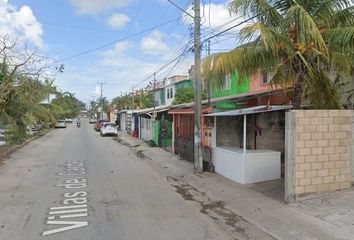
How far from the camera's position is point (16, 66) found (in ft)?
78.9

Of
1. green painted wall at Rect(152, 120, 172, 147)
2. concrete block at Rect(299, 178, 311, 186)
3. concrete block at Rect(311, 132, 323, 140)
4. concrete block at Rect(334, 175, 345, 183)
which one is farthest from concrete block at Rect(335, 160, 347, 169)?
green painted wall at Rect(152, 120, 172, 147)

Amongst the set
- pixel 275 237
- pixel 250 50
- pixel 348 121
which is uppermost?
pixel 250 50

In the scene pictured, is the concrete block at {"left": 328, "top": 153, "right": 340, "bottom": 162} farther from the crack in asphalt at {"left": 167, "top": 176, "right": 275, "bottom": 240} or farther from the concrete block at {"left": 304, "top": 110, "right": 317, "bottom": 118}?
the crack in asphalt at {"left": 167, "top": 176, "right": 275, "bottom": 240}

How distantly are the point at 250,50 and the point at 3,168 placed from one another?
1269cm

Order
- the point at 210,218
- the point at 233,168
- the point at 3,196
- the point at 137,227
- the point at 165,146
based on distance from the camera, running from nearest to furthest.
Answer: the point at 137,227 → the point at 210,218 → the point at 3,196 → the point at 233,168 → the point at 165,146

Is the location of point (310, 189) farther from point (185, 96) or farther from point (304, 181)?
point (185, 96)

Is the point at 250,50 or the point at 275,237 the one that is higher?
the point at 250,50

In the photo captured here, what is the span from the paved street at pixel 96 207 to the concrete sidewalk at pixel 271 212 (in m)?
0.50

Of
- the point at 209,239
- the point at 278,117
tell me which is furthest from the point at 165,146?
the point at 209,239

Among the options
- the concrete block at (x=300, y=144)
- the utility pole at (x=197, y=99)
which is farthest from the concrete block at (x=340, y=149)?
the utility pole at (x=197, y=99)

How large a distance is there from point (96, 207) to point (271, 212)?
4167 mm

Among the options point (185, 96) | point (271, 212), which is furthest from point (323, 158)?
point (185, 96)

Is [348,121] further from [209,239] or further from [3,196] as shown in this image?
[3,196]

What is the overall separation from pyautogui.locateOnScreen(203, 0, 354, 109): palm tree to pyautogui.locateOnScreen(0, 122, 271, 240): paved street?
407cm
